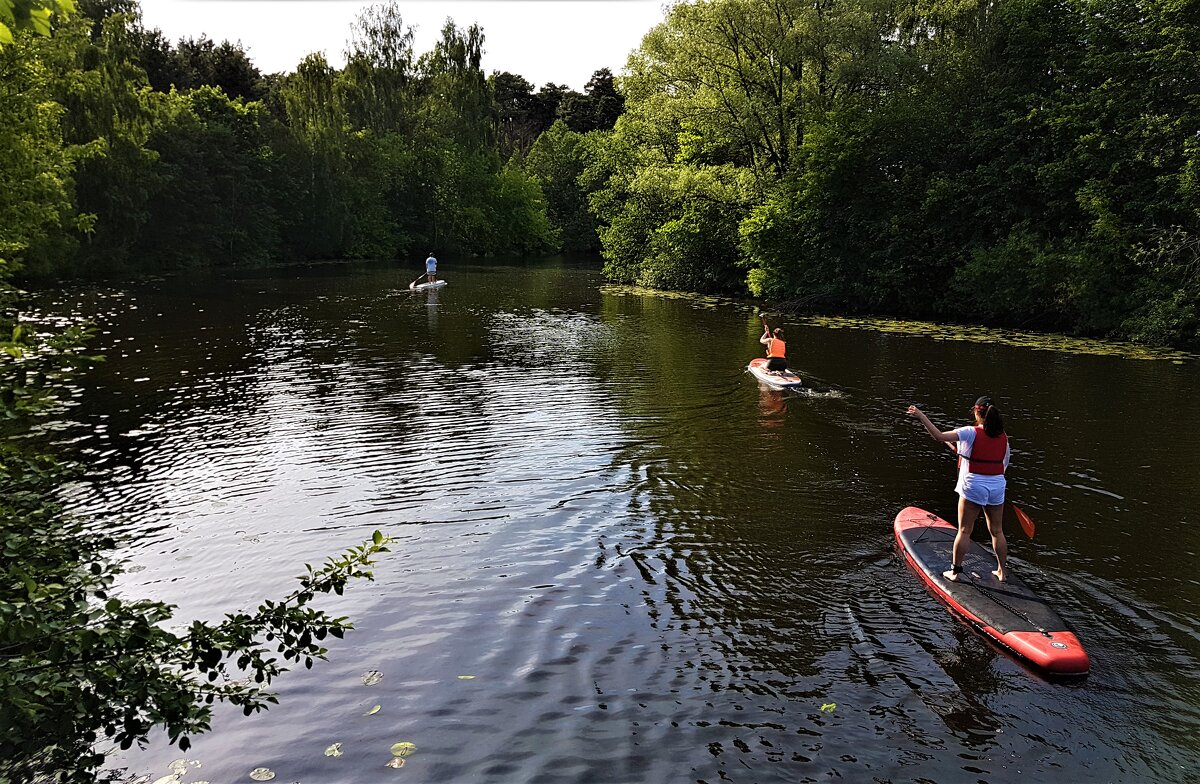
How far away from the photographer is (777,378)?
62.0ft

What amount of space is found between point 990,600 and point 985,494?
1212mm

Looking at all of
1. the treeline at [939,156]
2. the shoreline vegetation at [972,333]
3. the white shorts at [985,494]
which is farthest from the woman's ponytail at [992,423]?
the treeline at [939,156]

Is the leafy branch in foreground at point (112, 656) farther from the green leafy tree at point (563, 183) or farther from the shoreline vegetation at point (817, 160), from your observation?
the green leafy tree at point (563, 183)

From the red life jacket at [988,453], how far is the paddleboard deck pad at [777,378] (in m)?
9.94

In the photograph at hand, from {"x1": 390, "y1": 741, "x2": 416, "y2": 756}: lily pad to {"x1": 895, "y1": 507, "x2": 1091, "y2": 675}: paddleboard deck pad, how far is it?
576cm

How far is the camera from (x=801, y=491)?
1216 cm

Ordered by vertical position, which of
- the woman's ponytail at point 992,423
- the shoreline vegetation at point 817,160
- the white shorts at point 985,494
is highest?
the shoreline vegetation at point 817,160

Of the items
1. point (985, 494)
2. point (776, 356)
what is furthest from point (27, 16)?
point (776, 356)

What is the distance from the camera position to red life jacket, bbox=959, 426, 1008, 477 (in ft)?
28.2

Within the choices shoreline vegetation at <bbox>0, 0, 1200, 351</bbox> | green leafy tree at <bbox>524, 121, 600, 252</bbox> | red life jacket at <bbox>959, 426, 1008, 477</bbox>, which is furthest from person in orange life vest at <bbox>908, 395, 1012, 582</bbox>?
green leafy tree at <bbox>524, 121, 600, 252</bbox>

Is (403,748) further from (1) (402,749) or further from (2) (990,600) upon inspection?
(2) (990,600)

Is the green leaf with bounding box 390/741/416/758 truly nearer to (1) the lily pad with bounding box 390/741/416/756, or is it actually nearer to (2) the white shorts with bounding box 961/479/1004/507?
(1) the lily pad with bounding box 390/741/416/756

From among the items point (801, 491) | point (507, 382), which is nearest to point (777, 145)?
point (507, 382)

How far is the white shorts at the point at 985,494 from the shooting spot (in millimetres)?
8664
